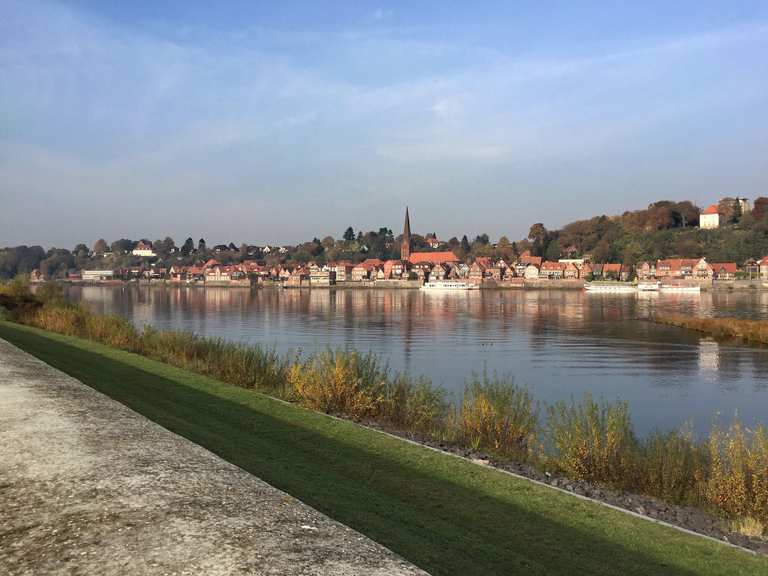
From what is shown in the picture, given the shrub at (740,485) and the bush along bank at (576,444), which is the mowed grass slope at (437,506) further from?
the shrub at (740,485)

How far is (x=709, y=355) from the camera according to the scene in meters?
36.9

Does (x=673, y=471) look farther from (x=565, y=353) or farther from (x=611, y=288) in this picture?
(x=611, y=288)

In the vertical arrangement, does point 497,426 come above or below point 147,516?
below

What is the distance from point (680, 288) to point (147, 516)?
153563mm

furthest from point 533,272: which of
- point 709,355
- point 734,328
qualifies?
point 709,355

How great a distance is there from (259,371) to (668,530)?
46.9 ft

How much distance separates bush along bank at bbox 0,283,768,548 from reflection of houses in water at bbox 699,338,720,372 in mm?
16952

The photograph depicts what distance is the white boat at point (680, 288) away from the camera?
135625 millimetres

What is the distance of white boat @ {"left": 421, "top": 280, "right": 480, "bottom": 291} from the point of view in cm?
16412

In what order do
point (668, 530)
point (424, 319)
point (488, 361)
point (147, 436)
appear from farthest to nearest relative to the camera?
point (424, 319) → point (488, 361) → point (668, 530) → point (147, 436)

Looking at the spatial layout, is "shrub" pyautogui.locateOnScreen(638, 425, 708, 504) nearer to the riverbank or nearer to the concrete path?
the concrete path

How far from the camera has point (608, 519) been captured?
326 inches

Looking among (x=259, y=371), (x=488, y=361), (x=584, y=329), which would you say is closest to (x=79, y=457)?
(x=259, y=371)

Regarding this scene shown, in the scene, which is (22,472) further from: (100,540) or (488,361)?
(488,361)
